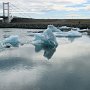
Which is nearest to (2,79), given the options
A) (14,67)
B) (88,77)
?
(14,67)

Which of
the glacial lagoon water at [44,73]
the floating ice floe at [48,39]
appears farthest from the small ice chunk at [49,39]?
the glacial lagoon water at [44,73]

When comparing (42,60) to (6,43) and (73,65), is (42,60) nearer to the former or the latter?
(73,65)

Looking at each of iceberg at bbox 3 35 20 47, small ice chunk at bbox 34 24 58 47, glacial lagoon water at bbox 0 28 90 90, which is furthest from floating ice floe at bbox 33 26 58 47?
glacial lagoon water at bbox 0 28 90 90

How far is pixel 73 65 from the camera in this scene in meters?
8.90

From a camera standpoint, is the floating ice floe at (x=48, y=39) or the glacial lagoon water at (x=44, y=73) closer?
the glacial lagoon water at (x=44, y=73)

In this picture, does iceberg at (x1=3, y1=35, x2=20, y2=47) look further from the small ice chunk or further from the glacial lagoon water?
the glacial lagoon water

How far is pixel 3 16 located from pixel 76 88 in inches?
1760

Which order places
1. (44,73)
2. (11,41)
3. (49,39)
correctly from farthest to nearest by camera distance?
(11,41) < (49,39) < (44,73)

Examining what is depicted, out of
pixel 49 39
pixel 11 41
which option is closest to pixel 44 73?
pixel 49 39

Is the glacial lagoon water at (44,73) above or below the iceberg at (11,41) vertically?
above

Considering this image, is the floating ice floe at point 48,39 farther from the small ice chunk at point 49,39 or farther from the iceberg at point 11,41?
the iceberg at point 11,41

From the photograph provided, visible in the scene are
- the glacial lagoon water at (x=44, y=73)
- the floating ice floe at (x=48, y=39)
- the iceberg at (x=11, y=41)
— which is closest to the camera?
the glacial lagoon water at (x=44, y=73)

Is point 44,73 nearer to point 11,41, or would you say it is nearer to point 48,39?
point 48,39

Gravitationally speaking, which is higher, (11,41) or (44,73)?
(44,73)
